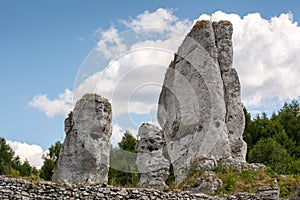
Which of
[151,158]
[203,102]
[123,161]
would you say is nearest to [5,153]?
[123,161]

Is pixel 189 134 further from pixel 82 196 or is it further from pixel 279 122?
pixel 279 122

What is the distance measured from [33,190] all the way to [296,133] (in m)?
35.6

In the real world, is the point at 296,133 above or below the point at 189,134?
above

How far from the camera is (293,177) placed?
21.0 meters

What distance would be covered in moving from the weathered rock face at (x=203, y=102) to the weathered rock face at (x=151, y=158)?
7.20ft

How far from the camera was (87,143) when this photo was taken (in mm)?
24109

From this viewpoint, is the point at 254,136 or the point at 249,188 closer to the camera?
the point at 249,188

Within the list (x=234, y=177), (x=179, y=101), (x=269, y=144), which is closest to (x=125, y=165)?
(x=269, y=144)

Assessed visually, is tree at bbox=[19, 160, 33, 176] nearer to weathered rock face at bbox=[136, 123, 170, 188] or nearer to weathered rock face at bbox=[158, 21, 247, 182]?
weathered rock face at bbox=[158, 21, 247, 182]

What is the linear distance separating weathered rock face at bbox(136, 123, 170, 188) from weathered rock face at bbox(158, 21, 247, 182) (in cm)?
219

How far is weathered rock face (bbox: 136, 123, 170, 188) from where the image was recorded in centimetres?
2208

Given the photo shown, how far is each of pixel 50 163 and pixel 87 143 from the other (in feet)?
64.5

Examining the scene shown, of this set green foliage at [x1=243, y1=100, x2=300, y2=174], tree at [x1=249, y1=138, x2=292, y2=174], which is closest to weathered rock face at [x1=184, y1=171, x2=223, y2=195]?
green foliage at [x1=243, y1=100, x2=300, y2=174]

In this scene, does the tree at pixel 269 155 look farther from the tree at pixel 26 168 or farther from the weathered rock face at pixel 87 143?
the tree at pixel 26 168
